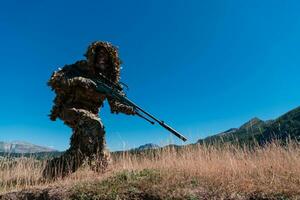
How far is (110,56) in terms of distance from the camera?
11.2 metres

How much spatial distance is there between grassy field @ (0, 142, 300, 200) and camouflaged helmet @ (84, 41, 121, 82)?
2.75m

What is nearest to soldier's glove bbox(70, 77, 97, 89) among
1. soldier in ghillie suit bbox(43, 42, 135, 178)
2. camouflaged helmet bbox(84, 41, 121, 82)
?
soldier in ghillie suit bbox(43, 42, 135, 178)

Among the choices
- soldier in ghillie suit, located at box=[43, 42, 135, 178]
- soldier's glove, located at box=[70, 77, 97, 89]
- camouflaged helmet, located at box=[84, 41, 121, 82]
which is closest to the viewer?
soldier in ghillie suit, located at box=[43, 42, 135, 178]

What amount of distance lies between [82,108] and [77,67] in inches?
51.5

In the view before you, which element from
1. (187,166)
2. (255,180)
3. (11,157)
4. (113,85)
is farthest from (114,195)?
(11,157)

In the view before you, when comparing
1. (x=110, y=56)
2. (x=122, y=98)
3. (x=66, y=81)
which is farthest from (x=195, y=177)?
(x=110, y=56)

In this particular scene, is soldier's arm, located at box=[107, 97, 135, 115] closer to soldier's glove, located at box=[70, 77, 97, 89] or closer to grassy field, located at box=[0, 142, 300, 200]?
soldier's glove, located at box=[70, 77, 97, 89]

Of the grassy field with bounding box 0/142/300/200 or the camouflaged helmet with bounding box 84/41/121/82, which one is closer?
the grassy field with bounding box 0/142/300/200

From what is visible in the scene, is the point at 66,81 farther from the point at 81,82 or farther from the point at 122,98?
the point at 122,98

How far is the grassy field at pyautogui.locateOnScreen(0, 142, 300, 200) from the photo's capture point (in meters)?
6.61

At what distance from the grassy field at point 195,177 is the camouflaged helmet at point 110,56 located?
108 inches

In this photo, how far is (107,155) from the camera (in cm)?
989

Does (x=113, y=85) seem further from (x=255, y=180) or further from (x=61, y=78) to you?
(x=255, y=180)

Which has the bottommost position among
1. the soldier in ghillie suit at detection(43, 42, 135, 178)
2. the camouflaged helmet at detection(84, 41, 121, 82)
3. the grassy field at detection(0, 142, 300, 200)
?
the grassy field at detection(0, 142, 300, 200)
